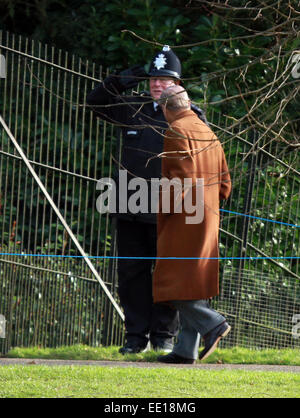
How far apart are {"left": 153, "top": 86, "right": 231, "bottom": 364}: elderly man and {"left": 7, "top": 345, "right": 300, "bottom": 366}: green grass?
0.53m

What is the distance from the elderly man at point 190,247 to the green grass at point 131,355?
531 millimetres

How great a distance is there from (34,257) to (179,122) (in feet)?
6.90

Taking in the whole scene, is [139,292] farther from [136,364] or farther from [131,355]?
[136,364]

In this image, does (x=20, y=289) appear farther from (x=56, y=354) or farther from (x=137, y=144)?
(x=137, y=144)

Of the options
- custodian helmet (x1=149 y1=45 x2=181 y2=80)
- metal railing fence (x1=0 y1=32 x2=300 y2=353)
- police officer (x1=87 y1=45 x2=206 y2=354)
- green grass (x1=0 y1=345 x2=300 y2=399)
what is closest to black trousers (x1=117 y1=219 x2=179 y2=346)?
police officer (x1=87 y1=45 x2=206 y2=354)

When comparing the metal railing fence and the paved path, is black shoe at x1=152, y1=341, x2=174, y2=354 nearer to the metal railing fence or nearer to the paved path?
the paved path

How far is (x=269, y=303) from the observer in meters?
9.39

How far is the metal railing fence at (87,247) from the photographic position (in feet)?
28.0

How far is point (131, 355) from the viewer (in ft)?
25.8

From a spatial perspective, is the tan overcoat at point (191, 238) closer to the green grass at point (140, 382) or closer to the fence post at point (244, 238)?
the green grass at point (140, 382)

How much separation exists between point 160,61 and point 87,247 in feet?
8.48

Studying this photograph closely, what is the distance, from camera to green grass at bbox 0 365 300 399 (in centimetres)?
611
